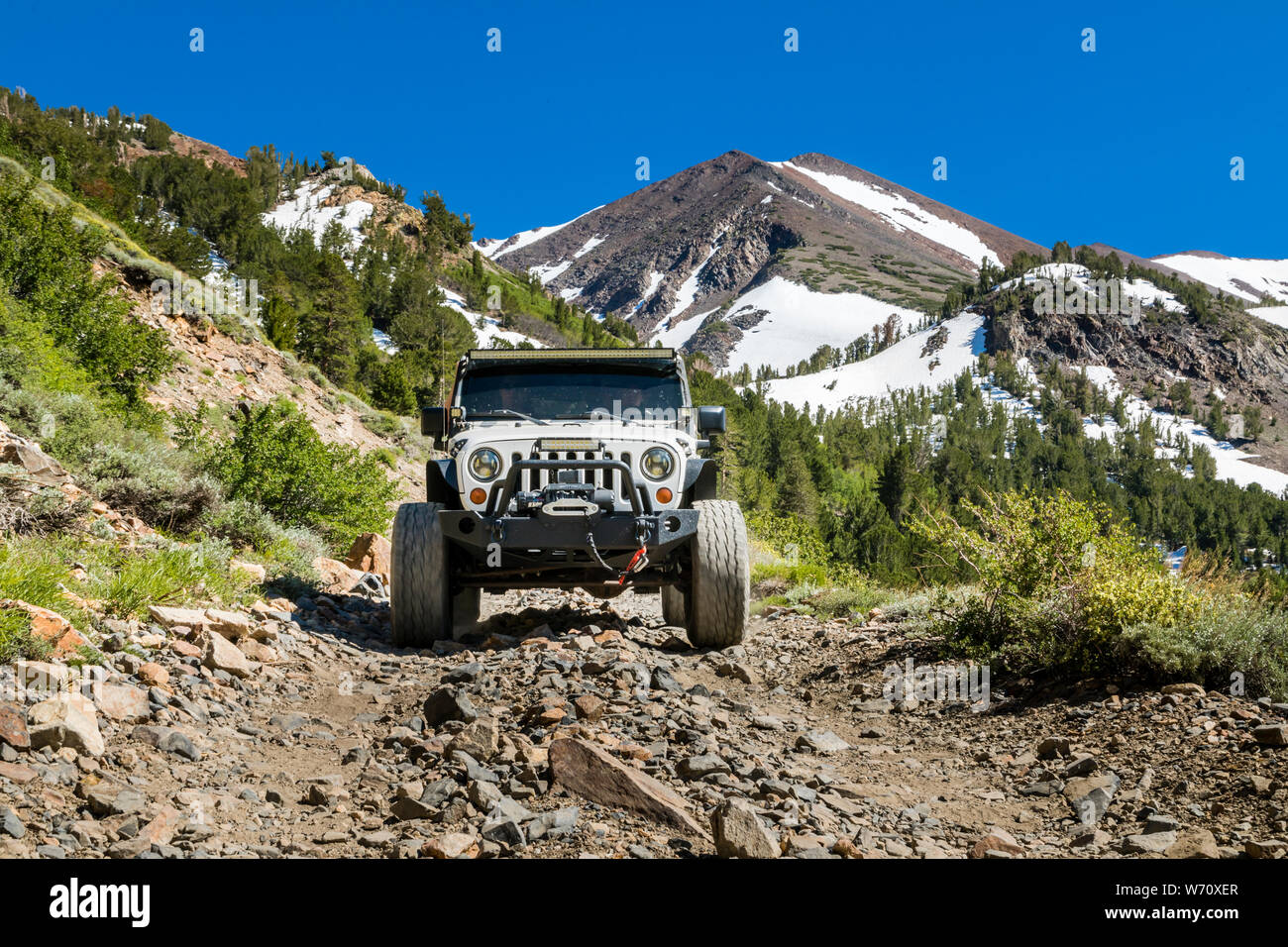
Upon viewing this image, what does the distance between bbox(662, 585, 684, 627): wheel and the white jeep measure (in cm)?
114

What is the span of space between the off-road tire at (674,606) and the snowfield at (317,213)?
368ft

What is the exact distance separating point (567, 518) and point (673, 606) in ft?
9.21

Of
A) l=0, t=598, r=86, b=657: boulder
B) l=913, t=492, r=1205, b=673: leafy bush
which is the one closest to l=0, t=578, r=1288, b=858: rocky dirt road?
l=0, t=598, r=86, b=657: boulder

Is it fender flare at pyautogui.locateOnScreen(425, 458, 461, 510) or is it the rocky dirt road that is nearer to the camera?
the rocky dirt road

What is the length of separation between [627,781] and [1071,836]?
199 cm

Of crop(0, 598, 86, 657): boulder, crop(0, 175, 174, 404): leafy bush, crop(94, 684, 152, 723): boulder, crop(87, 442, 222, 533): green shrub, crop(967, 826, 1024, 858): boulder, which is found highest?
crop(0, 175, 174, 404): leafy bush

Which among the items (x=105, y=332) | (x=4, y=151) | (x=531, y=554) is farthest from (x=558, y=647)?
(x=4, y=151)

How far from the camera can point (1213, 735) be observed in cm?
439

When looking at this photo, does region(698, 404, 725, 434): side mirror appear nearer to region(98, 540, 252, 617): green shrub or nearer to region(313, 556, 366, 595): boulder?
region(98, 540, 252, 617): green shrub

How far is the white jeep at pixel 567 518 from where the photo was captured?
255 inches

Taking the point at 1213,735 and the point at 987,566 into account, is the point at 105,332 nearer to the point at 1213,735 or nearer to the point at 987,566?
the point at 987,566

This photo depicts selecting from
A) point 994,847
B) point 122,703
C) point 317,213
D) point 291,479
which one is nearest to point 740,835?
point 994,847

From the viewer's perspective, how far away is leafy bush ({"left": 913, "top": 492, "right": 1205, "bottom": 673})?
5582 millimetres

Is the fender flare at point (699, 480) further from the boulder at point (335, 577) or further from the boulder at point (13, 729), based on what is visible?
the boulder at point (13, 729)
